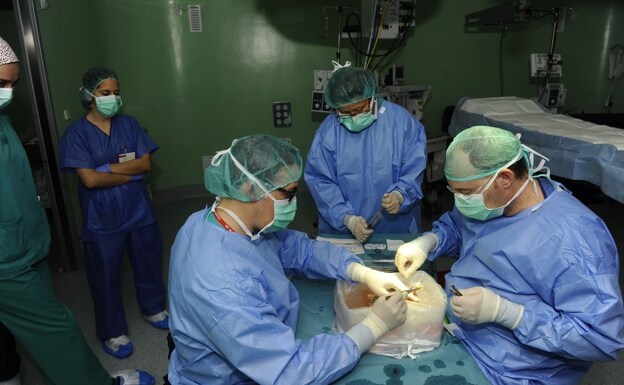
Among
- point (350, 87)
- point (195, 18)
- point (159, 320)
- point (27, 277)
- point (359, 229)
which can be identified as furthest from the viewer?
point (195, 18)

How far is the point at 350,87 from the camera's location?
200 centimetres

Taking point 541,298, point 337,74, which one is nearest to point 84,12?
point 337,74

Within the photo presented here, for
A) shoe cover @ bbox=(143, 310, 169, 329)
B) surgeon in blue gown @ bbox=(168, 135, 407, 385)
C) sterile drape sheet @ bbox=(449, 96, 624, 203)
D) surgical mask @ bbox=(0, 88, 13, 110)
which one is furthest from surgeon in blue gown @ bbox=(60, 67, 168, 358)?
sterile drape sheet @ bbox=(449, 96, 624, 203)

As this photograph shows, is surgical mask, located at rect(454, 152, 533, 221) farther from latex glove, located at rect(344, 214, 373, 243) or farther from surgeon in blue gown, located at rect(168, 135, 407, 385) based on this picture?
latex glove, located at rect(344, 214, 373, 243)

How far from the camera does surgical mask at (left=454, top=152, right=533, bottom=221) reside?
48.0 inches

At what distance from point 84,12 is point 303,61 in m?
1.98

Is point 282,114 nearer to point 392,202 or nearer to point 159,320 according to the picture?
point 159,320

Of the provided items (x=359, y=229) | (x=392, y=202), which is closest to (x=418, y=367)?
(x=359, y=229)

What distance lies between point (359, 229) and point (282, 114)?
2.93 metres

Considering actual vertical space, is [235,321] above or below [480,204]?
below

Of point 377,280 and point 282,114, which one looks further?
point 282,114

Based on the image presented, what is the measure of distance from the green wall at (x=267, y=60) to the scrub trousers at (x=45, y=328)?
276 centimetres

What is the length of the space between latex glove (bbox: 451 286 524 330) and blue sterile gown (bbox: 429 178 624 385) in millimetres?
26

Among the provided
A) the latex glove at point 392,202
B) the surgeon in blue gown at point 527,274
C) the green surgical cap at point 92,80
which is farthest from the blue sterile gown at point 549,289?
the green surgical cap at point 92,80
